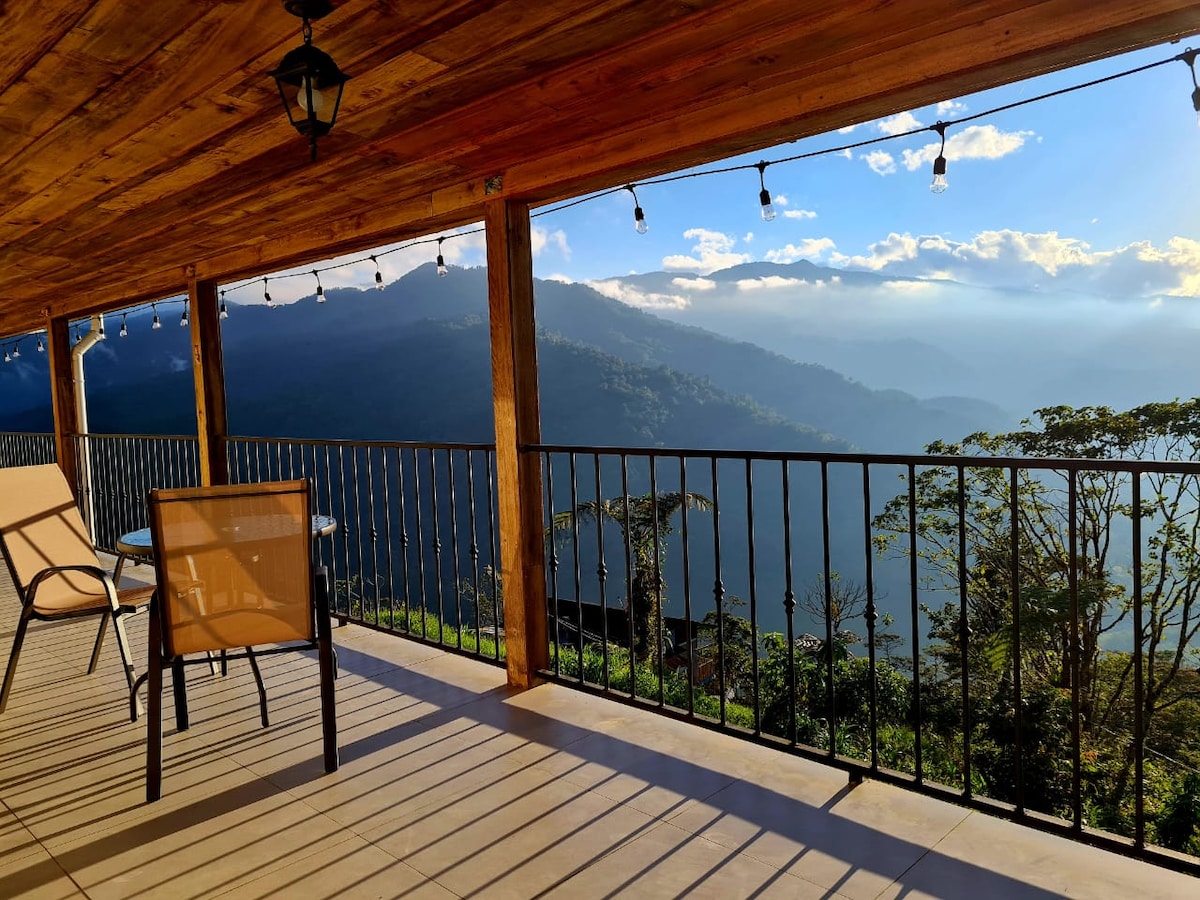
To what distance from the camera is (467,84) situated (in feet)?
8.21

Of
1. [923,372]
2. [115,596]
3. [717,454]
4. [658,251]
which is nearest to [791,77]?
[717,454]

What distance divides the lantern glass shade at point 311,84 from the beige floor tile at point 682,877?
206cm

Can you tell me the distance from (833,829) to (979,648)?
12.5 metres

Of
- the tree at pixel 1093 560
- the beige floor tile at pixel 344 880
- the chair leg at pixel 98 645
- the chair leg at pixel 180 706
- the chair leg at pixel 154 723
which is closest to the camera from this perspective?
the beige floor tile at pixel 344 880

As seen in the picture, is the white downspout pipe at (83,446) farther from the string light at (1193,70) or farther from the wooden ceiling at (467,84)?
the string light at (1193,70)

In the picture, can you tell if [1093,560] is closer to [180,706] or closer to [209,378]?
[209,378]

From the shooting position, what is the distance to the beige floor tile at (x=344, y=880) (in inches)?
78.7

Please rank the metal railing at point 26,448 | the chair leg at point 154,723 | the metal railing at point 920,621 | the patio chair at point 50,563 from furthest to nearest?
the metal railing at point 26,448
the patio chair at point 50,563
the chair leg at point 154,723
the metal railing at point 920,621

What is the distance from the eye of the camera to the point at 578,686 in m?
3.36

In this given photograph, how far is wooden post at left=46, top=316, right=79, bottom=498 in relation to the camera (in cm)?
744

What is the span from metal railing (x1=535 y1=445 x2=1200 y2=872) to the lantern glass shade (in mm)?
1416

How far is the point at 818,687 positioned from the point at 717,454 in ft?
31.2

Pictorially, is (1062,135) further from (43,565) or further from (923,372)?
(43,565)

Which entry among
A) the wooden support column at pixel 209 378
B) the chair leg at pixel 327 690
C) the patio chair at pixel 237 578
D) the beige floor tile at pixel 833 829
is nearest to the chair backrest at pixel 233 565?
the patio chair at pixel 237 578
